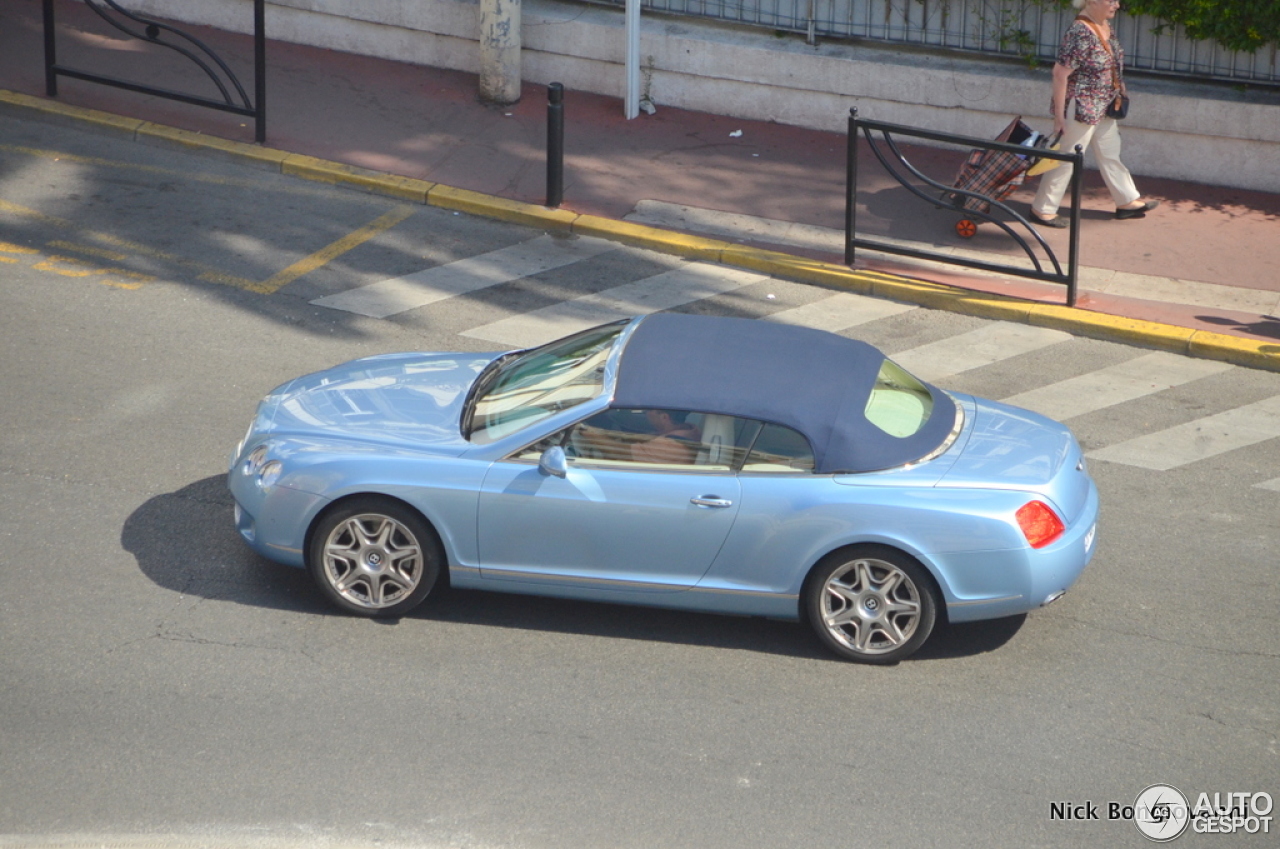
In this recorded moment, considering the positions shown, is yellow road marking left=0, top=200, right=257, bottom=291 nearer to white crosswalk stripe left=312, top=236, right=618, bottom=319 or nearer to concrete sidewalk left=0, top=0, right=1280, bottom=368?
white crosswalk stripe left=312, top=236, right=618, bottom=319

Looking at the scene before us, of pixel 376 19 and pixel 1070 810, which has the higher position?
pixel 376 19

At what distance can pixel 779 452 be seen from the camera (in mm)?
6613

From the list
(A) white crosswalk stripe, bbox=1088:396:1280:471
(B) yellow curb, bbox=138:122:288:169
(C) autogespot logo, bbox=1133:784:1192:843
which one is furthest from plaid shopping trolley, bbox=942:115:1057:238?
(C) autogespot logo, bbox=1133:784:1192:843

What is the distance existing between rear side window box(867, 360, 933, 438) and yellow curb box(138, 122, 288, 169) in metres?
7.96

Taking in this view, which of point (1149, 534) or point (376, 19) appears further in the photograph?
point (376, 19)

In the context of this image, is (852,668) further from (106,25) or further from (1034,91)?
(106,25)

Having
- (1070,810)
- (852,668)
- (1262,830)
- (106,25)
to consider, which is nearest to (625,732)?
(852,668)

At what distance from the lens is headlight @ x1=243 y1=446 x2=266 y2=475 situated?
273 inches

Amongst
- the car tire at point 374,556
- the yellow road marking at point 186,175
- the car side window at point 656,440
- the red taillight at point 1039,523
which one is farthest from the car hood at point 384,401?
the yellow road marking at point 186,175

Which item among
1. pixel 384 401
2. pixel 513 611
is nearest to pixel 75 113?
pixel 384 401

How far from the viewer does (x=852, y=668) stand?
6.71 m

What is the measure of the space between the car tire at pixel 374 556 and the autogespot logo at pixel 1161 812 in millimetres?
3304

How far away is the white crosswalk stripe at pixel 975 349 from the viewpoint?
10.3 metres

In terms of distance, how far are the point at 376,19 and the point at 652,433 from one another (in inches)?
438
